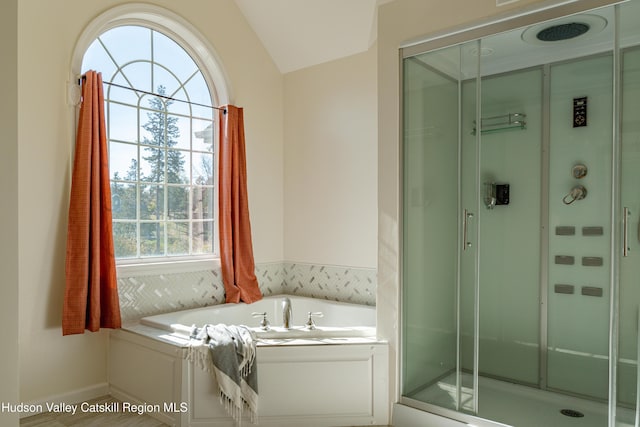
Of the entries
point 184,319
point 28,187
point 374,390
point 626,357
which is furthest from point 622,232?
point 28,187

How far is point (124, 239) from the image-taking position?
3.40 metres

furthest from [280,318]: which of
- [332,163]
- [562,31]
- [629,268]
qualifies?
[562,31]

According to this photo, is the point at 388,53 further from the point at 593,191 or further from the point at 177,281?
the point at 177,281

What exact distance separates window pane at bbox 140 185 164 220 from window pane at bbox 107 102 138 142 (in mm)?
372

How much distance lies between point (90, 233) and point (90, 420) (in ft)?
3.64

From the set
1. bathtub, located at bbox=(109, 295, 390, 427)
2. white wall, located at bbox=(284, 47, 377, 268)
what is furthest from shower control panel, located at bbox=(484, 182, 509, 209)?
bathtub, located at bbox=(109, 295, 390, 427)

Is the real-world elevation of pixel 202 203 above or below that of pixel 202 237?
above

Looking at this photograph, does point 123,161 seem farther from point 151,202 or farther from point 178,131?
point 178,131

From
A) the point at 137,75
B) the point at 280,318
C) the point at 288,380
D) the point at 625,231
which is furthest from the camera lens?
the point at 280,318

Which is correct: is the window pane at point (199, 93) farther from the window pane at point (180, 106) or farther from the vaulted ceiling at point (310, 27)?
the vaulted ceiling at point (310, 27)

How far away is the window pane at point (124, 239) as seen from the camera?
336 centimetres

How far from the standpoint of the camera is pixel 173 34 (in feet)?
12.2

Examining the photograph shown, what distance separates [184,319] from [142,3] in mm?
2237

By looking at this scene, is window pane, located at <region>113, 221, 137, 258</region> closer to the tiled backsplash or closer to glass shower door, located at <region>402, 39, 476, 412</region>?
the tiled backsplash
